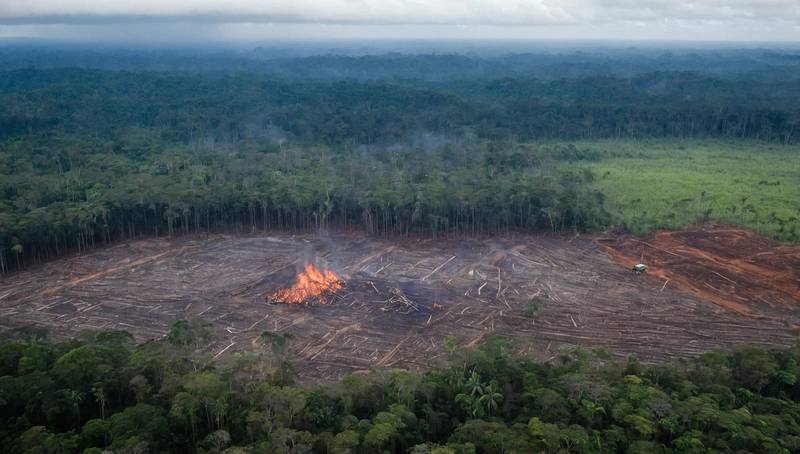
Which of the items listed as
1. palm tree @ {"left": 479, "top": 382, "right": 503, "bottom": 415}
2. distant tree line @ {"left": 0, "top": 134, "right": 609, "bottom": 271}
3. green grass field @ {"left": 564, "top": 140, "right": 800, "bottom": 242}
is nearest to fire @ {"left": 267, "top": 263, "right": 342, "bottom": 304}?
distant tree line @ {"left": 0, "top": 134, "right": 609, "bottom": 271}

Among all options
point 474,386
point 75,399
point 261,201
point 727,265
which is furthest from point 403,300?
point 727,265

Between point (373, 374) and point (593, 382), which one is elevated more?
point (593, 382)

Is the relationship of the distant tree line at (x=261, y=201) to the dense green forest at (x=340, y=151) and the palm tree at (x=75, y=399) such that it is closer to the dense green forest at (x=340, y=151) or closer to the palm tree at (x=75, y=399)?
the dense green forest at (x=340, y=151)

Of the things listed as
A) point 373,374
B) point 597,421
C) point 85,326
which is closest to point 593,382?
point 597,421

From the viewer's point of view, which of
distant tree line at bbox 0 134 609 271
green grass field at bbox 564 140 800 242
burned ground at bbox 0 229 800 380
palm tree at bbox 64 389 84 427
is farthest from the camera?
green grass field at bbox 564 140 800 242

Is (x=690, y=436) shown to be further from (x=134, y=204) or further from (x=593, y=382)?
(x=134, y=204)

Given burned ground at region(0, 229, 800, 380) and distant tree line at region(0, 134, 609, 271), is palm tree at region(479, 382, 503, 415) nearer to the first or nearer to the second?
burned ground at region(0, 229, 800, 380)

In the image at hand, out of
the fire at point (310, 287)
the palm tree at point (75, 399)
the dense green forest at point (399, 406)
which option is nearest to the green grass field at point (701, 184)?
the fire at point (310, 287)
